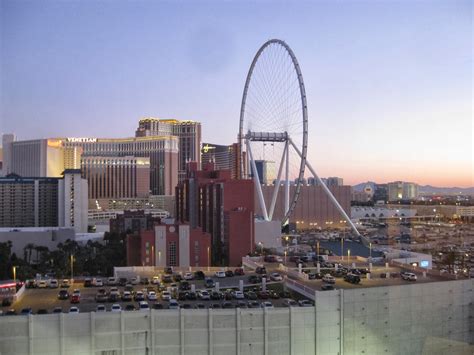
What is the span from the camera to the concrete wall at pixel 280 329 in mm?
4203

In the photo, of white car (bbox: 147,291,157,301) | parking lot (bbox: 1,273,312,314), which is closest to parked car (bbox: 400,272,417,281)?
parking lot (bbox: 1,273,312,314)

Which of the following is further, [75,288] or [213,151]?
[213,151]

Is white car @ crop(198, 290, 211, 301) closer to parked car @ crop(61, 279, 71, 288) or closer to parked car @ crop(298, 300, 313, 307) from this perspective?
parked car @ crop(298, 300, 313, 307)

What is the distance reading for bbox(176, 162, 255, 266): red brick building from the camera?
11492 mm

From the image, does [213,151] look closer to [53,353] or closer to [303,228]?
[303,228]

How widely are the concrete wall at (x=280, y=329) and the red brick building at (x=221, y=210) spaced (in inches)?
254

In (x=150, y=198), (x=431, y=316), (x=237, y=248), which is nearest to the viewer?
(x=431, y=316)

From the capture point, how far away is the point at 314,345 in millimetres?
4547

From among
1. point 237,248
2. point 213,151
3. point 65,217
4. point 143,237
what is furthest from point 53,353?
point 213,151

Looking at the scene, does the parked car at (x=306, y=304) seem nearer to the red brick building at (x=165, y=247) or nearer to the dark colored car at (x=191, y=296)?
the dark colored car at (x=191, y=296)

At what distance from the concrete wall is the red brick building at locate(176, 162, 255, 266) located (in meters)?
6.46

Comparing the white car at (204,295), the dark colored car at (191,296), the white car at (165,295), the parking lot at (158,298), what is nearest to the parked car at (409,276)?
the parking lot at (158,298)

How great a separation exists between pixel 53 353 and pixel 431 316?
3321 millimetres

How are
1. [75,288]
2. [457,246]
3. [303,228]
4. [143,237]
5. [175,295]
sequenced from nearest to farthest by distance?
[175,295]
[75,288]
[143,237]
[457,246]
[303,228]
